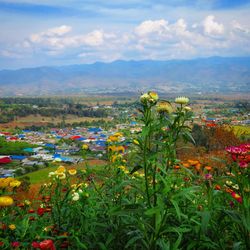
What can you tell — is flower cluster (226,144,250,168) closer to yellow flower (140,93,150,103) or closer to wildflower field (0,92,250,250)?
wildflower field (0,92,250,250)

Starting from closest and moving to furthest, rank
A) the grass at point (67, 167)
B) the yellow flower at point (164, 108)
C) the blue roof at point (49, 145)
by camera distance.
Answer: the yellow flower at point (164, 108), the grass at point (67, 167), the blue roof at point (49, 145)

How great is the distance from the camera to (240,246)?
3.07m

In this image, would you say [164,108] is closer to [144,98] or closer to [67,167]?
[144,98]

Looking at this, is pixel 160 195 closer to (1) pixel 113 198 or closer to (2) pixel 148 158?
(2) pixel 148 158

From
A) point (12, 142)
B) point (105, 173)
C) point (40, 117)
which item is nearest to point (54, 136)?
point (12, 142)

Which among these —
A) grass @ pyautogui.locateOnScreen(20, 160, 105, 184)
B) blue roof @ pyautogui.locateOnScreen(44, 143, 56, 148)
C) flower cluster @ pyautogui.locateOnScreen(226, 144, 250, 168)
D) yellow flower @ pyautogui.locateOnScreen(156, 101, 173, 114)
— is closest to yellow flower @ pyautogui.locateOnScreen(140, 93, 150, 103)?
yellow flower @ pyautogui.locateOnScreen(156, 101, 173, 114)

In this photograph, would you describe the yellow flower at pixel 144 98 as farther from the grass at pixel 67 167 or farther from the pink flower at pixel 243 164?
the grass at pixel 67 167

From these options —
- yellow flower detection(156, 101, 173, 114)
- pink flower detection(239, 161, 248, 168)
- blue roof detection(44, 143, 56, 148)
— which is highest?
yellow flower detection(156, 101, 173, 114)

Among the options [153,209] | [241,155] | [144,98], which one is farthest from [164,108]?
[153,209]

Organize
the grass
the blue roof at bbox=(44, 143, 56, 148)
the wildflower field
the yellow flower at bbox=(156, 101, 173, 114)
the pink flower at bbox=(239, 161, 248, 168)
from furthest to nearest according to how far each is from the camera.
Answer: the blue roof at bbox=(44, 143, 56, 148) → the grass → the yellow flower at bbox=(156, 101, 173, 114) → the pink flower at bbox=(239, 161, 248, 168) → the wildflower field

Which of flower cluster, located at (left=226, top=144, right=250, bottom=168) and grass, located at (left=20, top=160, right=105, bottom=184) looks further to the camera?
grass, located at (left=20, top=160, right=105, bottom=184)

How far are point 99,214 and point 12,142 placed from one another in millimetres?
71094

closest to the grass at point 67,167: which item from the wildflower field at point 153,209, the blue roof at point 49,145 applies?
the wildflower field at point 153,209

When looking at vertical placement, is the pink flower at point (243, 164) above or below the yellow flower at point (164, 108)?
below
